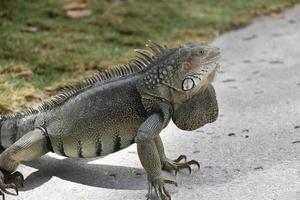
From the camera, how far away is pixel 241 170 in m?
4.79

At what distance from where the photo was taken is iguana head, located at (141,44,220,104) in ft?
14.8

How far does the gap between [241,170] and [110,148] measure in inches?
37.7

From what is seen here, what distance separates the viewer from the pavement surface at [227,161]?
178 inches

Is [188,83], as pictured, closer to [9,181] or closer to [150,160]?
[150,160]

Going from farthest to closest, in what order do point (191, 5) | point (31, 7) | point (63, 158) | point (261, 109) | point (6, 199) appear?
point (191, 5), point (31, 7), point (261, 109), point (63, 158), point (6, 199)

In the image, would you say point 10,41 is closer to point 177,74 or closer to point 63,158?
point 63,158

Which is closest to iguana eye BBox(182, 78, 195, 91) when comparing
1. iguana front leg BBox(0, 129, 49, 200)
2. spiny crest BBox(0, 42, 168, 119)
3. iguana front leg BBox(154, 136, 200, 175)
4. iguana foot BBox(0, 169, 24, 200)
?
spiny crest BBox(0, 42, 168, 119)

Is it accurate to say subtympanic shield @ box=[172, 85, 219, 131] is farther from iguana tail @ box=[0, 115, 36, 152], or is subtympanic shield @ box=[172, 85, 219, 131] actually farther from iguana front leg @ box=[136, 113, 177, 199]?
iguana tail @ box=[0, 115, 36, 152]

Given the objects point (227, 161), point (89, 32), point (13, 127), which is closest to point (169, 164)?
point (227, 161)

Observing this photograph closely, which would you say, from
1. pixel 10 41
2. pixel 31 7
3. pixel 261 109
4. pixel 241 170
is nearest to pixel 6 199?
pixel 241 170

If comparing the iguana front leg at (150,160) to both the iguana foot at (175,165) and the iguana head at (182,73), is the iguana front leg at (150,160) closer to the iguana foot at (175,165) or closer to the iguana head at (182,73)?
the iguana head at (182,73)

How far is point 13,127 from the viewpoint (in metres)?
4.95

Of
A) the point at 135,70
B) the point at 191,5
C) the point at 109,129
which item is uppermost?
the point at 135,70

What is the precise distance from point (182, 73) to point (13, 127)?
1362mm
